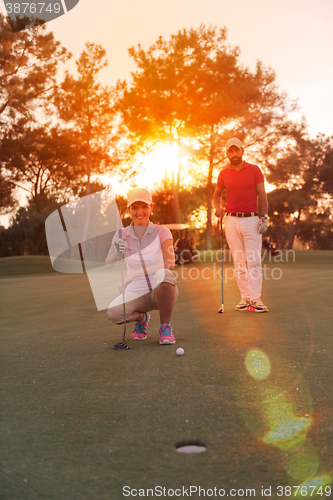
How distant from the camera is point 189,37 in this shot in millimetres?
26234

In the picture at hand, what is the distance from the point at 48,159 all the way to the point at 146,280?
32.6 metres

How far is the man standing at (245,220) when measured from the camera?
608cm

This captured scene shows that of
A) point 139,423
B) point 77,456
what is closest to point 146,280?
point 139,423

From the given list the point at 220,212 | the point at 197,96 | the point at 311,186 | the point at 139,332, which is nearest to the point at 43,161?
the point at 197,96

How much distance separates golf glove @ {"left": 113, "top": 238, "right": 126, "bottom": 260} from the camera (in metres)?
3.97

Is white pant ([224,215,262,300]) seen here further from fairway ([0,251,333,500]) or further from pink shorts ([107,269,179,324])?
pink shorts ([107,269,179,324])

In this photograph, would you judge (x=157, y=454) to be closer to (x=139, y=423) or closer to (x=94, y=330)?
(x=139, y=423)

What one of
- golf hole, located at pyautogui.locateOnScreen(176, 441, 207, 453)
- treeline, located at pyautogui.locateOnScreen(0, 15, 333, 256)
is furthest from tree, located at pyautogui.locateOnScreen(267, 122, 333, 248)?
golf hole, located at pyautogui.locateOnScreen(176, 441, 207, 453)

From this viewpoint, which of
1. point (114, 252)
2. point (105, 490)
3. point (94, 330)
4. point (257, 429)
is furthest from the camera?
point (94, 330)

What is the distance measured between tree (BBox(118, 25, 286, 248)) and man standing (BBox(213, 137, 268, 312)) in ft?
68.3

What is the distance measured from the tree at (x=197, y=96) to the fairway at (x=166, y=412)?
2290cm

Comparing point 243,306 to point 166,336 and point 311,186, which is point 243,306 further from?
point 311,186

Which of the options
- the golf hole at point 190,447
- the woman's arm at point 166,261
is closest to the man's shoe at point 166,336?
the woman's arm at point 166,261

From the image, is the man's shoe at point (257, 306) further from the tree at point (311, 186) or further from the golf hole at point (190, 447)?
the tree at point (311, 186)
